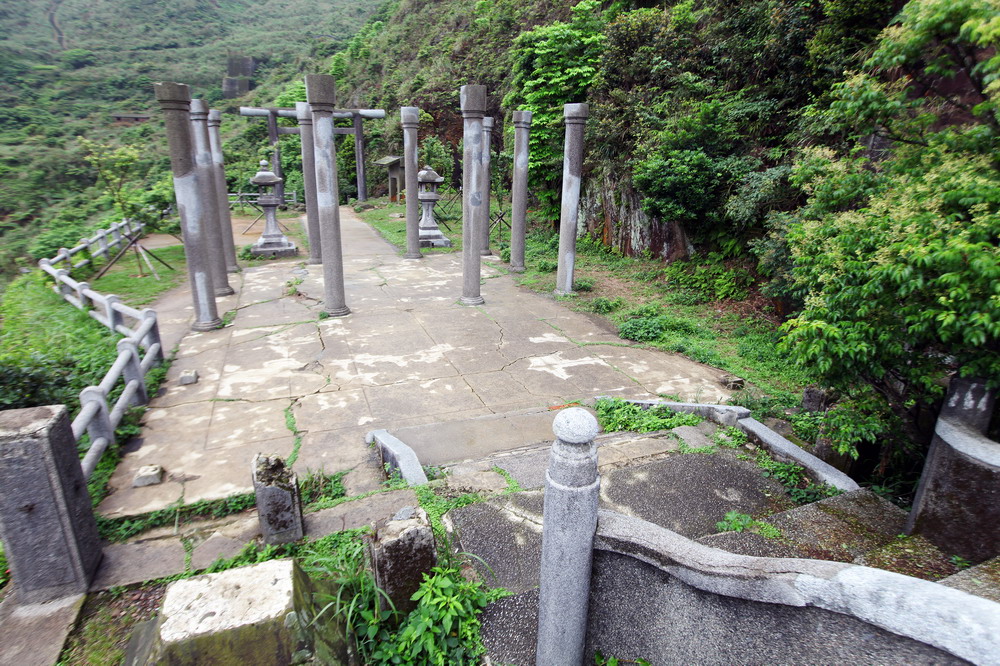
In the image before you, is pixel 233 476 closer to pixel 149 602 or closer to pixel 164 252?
pixel 149 602

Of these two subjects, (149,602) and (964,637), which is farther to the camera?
(149,602)

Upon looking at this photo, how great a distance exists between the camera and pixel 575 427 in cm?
202

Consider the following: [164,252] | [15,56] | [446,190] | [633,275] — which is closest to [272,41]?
[15,56]

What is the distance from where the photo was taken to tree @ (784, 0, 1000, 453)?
2.52m

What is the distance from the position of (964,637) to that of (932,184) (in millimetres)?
2517

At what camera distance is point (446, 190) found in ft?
72.9

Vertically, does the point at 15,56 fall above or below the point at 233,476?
above

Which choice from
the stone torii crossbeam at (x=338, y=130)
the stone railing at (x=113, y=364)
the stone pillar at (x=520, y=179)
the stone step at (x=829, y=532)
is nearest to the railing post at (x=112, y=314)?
the stone railing at (x=113, y=364)

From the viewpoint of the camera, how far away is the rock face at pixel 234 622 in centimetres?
188

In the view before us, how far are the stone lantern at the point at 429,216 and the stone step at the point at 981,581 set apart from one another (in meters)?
13.5

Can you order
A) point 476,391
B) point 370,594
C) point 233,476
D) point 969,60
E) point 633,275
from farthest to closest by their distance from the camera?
point 633,275 < point 476,391 < point 233,476 < point 969,60 < point 370,594

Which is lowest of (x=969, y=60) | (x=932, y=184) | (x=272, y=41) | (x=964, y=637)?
(x=964, y=637)

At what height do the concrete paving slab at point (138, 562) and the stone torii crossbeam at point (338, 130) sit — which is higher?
the stone torii crossbeam at point (338, 130)

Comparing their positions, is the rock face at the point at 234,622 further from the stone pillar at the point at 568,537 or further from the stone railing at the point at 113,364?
the stone railing at the point at 113,364
